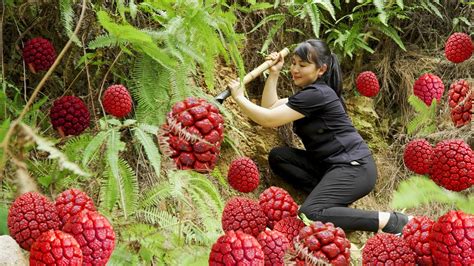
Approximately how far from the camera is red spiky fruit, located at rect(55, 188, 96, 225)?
131cm

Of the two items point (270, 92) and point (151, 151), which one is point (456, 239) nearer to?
point (151, 151)

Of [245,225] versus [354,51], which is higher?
[245,225]

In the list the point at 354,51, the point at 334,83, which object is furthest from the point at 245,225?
the point at 354,51

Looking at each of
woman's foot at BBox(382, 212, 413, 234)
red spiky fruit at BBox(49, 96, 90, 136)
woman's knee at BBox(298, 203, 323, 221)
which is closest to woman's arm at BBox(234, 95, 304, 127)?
woman's knee at BBox(298, 203, 323, 221)

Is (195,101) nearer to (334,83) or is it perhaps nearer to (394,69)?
(334,83)

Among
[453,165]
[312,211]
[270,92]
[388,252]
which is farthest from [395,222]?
[388,252]

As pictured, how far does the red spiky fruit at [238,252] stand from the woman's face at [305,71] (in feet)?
8.62

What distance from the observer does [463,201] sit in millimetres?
1086

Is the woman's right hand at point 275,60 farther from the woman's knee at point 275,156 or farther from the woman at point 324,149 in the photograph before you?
the woman's knee at point 275,156

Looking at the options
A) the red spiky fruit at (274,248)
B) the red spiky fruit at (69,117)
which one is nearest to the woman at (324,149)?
the red spiky fruit at (69,117)

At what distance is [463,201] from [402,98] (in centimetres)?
429

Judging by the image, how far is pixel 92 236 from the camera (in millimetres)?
1193

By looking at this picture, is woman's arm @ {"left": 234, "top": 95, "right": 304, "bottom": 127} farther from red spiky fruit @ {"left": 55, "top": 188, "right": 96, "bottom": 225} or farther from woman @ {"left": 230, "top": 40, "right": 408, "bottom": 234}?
red spiky fruit @ {"left": 55, "top": 188, "right": 96, "bottom": 225}

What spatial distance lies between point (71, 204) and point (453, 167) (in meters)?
1.20
